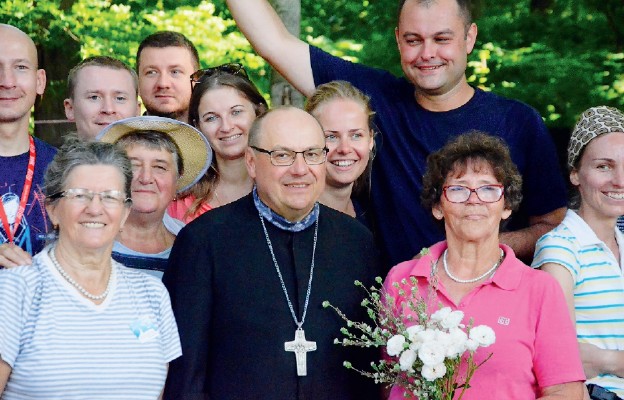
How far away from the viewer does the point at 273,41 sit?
5.50 metres

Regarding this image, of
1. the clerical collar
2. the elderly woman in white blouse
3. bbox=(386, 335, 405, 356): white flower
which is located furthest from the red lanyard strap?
bbox=(386, 335, 405, 356): white flower

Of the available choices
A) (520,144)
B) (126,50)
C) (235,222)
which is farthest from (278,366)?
(126,50)

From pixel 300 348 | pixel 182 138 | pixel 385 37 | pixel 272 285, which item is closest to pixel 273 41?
pixel 182 138

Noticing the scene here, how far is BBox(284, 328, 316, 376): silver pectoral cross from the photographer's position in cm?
397

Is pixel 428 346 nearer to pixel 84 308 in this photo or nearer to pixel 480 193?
pixel 480 193

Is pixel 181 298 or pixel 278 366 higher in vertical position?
pixel 181 298

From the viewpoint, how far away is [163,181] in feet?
15.5

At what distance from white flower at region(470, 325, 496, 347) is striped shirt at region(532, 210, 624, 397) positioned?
38.9 inches

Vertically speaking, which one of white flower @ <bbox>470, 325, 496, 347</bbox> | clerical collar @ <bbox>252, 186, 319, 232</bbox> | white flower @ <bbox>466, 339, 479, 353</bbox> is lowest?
white flower @ <bbox>466, 339, 479, 353</bbox>

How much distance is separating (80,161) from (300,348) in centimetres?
118

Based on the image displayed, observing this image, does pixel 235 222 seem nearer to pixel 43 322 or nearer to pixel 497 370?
pixel 43 322

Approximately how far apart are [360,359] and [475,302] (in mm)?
595

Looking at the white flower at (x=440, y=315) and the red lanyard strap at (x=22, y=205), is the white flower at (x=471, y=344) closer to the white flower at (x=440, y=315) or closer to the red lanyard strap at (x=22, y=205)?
the white flower at (x=440, y=315)

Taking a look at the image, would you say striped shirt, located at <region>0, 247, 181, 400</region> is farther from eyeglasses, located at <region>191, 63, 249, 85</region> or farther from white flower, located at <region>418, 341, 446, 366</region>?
eyeglasses, located at <region>191, 63, 249, 85</region>
